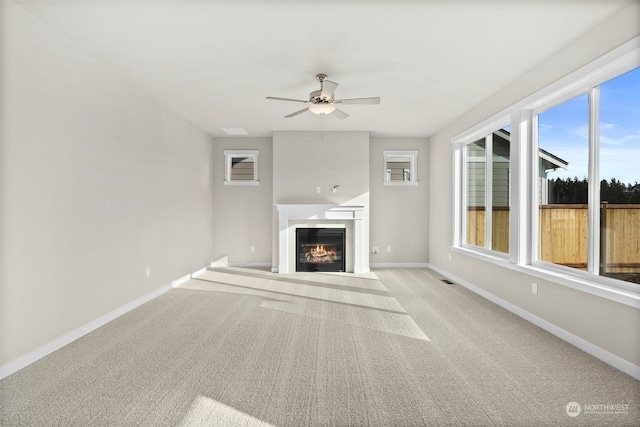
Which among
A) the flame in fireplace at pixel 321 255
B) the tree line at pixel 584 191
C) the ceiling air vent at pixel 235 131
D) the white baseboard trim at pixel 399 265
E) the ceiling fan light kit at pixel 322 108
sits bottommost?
the white baseboard trim at pixel 399 265

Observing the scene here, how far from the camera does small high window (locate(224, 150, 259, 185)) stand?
725 cm

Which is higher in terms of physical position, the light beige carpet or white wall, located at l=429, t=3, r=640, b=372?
white wall, located at l=429, t=3, r=640, b=372

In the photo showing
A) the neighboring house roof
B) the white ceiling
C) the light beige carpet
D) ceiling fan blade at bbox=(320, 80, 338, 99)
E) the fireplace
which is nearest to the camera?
the light beige carpet

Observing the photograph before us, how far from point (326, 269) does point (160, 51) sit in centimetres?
456

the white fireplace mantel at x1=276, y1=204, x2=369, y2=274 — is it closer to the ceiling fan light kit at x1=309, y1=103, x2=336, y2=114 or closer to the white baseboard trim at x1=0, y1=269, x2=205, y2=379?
the white baseboard trim at x1=0, y1=269, x2=205, y2=379

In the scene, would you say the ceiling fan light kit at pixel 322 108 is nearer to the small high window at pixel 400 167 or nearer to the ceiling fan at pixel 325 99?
the ceiling fan at pixel 325 99

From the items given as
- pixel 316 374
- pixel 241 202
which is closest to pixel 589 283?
pixel 316 374

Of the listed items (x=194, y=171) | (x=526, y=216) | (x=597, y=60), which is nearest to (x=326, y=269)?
(x=194, y=171)

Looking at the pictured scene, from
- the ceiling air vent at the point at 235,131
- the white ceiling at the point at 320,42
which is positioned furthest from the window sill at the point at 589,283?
the ceiling air vent at the point at 235,131

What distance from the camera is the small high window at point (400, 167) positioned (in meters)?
7.24

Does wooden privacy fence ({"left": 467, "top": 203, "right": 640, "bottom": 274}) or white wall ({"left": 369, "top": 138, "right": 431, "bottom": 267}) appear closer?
wooden privacy fence ({"left": 467, "top": 203, "right": 640, "bottom": 274})

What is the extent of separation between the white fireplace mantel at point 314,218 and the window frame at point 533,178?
1.69 m

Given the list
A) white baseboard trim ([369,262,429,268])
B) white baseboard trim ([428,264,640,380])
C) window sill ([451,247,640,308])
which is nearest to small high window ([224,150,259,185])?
white baseboard trim ([369,262,429,268])

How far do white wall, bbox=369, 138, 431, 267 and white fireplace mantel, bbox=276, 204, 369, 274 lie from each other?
762 mm
